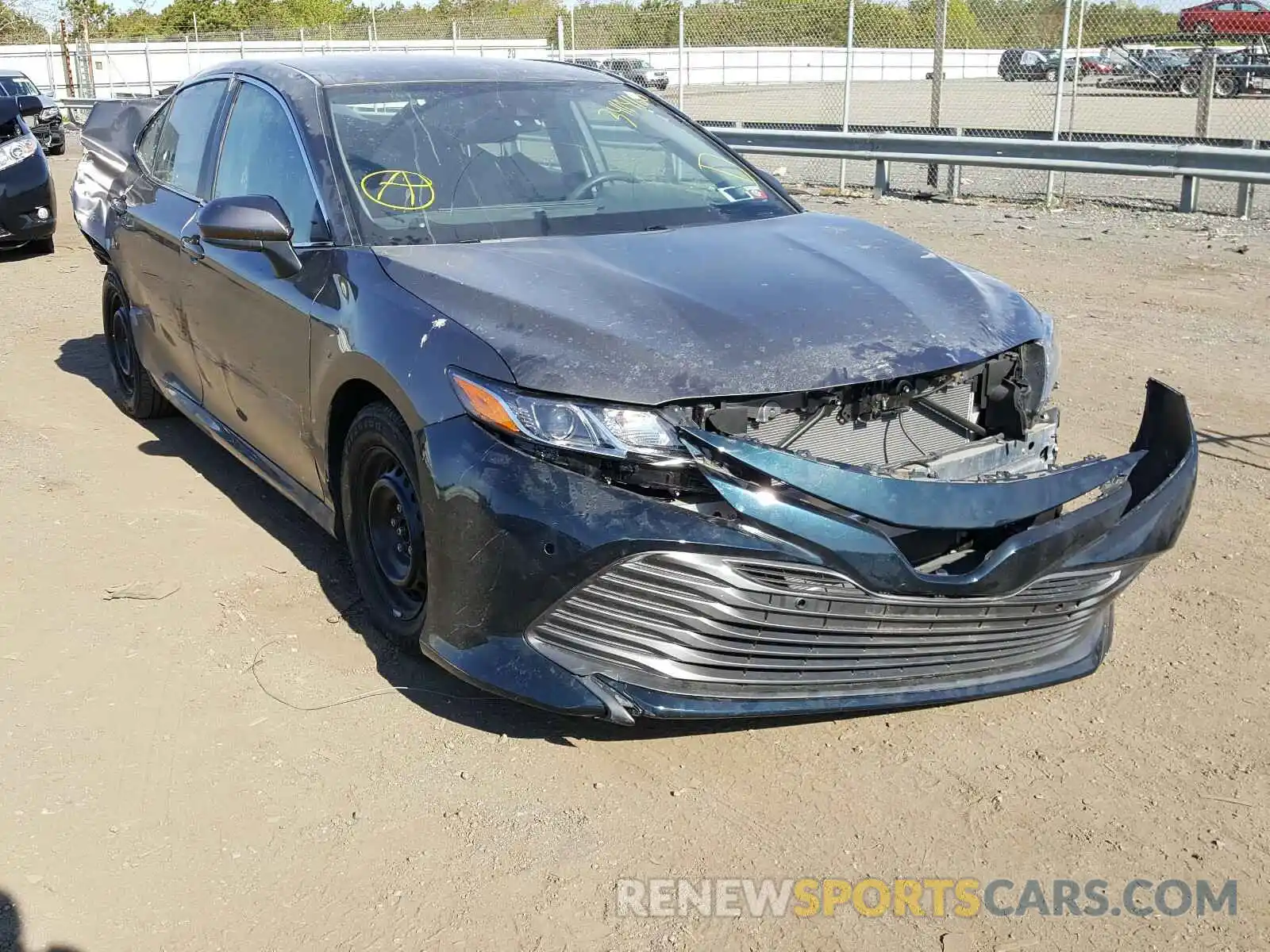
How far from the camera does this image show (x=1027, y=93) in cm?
1480

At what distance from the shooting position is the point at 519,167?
14.1 ft

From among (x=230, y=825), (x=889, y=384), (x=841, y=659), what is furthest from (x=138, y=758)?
(x=889, y=384)

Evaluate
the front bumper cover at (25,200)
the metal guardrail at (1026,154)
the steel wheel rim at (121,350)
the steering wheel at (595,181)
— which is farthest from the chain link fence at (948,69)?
the steel wheel rim at (121,350)

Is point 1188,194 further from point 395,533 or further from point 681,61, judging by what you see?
point 395,533

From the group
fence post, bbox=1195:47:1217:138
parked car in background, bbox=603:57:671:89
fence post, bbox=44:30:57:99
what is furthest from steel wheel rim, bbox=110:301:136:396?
fence post, bbox=44:30:57:99

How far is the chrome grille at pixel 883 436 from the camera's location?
3.16 metres

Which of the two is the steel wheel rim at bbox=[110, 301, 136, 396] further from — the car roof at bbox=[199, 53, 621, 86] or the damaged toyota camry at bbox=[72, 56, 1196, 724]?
the damaged toyota camry at bbox=[72, 56, 1196, 724]

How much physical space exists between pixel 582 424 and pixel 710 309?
55 centimetres

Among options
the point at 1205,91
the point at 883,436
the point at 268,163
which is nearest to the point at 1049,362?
the point at 883,436

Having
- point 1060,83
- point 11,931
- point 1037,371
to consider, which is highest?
point 1060,83

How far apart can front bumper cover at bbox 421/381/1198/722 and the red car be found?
41.3 feet

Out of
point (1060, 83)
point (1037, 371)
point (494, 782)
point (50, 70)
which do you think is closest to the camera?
point (494, 782)

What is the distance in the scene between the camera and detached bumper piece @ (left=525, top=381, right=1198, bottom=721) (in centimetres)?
289

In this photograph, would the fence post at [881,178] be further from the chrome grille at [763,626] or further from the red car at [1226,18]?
the chrome grille at [763,626]
